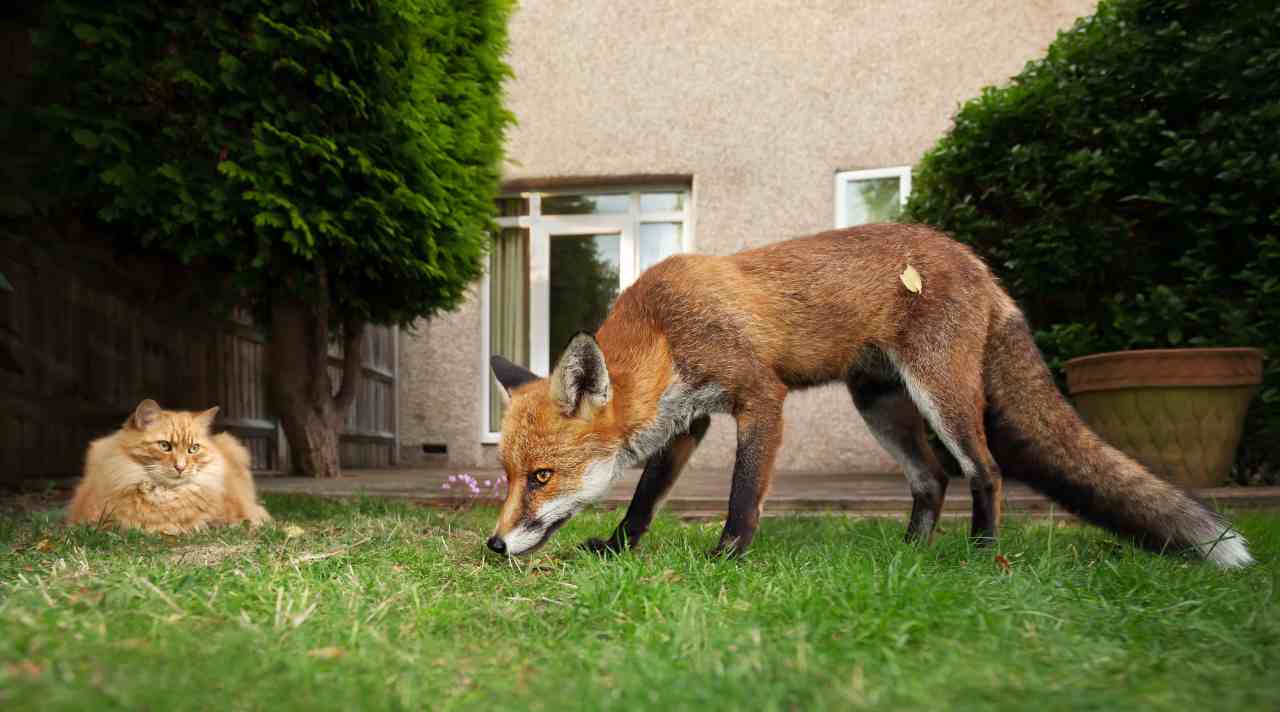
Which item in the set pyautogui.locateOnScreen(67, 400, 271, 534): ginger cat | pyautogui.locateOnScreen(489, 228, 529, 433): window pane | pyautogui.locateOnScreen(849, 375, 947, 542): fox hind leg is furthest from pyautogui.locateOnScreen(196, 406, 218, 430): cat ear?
pyautogui.locateOnScreen(489, 228, 529, 433): window pane

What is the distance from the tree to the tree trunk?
0.50 meters

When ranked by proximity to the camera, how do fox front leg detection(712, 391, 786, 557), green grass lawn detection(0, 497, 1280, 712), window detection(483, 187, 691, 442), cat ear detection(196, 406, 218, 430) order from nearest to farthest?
green grass lawn detection(0, 497, 1280, 712), fox front leg detection(712, 391, 786, 557), cat ear detection(196, 406, 218, 430), window detection(483, 187, 691, 442)

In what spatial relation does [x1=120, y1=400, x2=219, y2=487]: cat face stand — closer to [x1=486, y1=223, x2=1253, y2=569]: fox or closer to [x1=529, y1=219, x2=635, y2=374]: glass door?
[x1=486, y1=223, x2=1253, y2=569]: fox

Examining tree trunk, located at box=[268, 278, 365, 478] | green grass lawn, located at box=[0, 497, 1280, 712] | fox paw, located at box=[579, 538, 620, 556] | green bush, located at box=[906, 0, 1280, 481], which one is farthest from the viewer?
tree trunk, located at box=[268, 278, 365, 478]

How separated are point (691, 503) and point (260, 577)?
2.99m

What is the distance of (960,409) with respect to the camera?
3.01 meters

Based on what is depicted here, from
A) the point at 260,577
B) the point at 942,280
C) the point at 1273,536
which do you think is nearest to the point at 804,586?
the point at 942,280

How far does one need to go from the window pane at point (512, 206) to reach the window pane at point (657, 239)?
1.55 metres

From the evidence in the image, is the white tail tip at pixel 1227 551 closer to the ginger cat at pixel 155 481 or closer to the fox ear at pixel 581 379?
the fox ear at pixel 581 379

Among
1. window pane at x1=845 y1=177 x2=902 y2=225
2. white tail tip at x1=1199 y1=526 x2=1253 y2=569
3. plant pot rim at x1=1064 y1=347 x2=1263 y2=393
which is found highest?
window pane at x1=845 y1=177 x2=902 y2=225

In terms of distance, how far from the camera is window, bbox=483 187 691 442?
948cm

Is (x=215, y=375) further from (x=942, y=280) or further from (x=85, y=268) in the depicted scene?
(x=942, y=280)

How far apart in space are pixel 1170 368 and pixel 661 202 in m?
5.92

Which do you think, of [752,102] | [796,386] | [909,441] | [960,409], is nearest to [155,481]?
[796,386]
